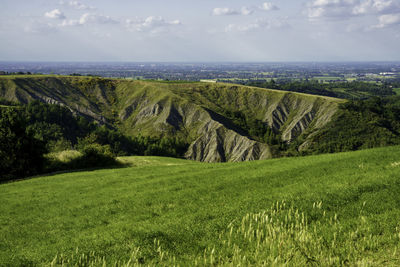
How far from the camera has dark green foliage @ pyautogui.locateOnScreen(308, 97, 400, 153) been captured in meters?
148

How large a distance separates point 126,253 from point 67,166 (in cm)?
4962

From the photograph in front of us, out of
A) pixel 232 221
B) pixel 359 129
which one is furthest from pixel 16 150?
pixel 359 129

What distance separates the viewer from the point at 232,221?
440 inches

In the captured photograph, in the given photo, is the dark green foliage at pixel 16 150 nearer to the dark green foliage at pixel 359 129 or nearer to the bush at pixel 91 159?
the bush at pixel 91 159

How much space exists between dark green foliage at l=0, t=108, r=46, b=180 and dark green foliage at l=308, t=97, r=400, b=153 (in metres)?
141

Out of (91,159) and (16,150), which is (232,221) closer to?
(91,159)

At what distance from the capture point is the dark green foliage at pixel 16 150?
4741cm

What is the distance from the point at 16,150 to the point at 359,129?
172 metres

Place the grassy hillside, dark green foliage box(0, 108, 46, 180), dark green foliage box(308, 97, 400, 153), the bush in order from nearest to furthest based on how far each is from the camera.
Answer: the grassy hillside
dark green foliage box(0, 108, 46, 180)
the bush
dark green foliage box(308, 97, 400, 153)

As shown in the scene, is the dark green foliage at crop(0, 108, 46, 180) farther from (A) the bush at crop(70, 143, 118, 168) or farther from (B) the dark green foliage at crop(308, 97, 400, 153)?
(B) the dark green foliage at crop(308, 97, 400, 153)

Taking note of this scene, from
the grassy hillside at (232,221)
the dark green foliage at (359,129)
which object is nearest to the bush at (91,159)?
the grassy hillside at (232,221)

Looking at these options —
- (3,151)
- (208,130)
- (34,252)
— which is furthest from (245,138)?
(34,252)

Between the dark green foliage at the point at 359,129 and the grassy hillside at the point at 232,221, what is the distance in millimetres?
142337

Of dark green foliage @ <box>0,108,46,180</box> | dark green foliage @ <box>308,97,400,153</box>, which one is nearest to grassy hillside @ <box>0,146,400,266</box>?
dark green foliage @ <box>0,108,46,180</box>
